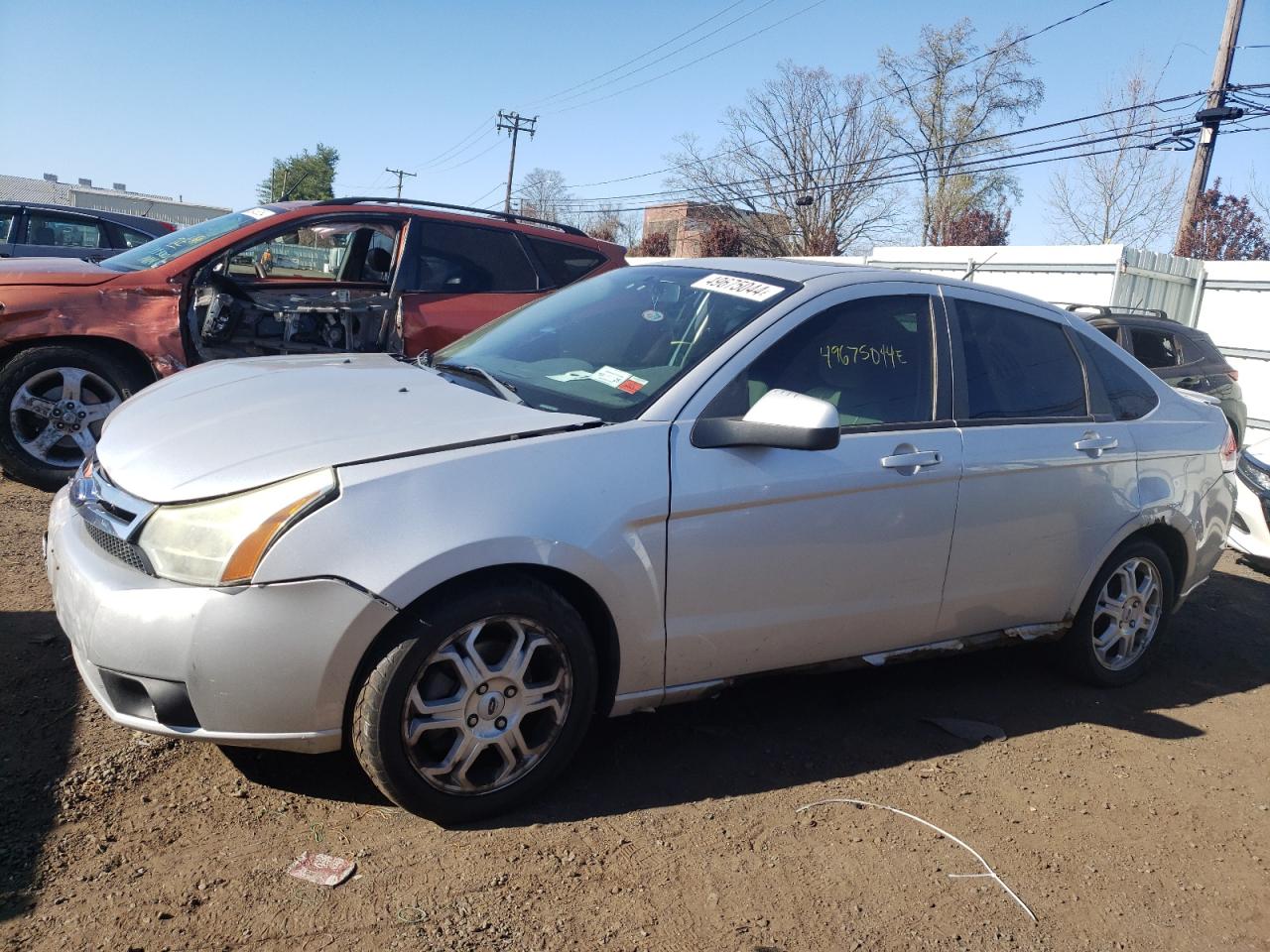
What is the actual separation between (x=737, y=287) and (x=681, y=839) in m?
1.96

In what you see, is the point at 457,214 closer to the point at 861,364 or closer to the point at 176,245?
the point at 176,245

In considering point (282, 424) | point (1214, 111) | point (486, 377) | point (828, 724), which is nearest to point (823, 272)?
point (486, 377)

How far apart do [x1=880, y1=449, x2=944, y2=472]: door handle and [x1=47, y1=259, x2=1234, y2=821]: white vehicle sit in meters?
0.01

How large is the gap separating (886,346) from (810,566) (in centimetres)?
96

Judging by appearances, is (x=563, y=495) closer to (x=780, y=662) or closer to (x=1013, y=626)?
(x=780, y=662)

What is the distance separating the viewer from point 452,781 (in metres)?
2.91

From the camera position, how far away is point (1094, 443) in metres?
4.29

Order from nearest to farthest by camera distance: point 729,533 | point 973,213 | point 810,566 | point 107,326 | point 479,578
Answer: point 479,578, point 729,533, point 810,566, point 107,326, point 973,213

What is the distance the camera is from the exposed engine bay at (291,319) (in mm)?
6574

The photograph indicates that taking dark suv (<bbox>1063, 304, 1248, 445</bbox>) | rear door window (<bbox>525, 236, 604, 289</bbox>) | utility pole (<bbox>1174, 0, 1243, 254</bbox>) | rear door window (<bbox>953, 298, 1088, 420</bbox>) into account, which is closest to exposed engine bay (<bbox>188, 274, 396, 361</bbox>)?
rear door window (<bbox>525, 236, 604, 289</bbox>)

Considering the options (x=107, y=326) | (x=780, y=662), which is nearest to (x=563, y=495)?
(x=780, y=662)

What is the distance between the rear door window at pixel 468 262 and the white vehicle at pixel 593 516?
8.55 feet

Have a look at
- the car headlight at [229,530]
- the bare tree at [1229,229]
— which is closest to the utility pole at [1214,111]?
the bare tree at [1229,229]

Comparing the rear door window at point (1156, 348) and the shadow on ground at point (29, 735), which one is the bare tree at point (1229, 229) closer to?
the rear door window at point (1156, 348)
